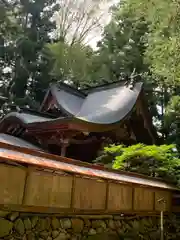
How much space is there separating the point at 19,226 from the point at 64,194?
834 millimetres

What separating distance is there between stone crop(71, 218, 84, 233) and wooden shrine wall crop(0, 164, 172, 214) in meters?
0.16

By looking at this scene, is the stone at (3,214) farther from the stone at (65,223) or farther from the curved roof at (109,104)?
the curved roof at (109,104)

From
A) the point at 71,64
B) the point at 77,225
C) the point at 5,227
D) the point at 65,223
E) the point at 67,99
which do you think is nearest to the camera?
the point at 5,227

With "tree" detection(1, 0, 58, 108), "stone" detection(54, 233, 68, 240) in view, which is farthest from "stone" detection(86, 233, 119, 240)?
"tree" detection(1, 0, 58, 108)

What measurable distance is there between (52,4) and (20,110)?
14584 millimetres

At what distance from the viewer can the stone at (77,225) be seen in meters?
4.77

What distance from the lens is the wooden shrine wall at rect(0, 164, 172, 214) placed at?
391 centimetres

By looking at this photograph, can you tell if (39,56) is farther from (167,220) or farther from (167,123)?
(167,220)

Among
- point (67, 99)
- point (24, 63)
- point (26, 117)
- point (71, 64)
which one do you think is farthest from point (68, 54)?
point (26, 117)

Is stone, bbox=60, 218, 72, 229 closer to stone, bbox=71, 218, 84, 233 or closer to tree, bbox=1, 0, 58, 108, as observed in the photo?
stone, bbox=71, 218, 84, 233

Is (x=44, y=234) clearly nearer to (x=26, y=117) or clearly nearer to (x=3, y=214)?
(x=3, y=214)

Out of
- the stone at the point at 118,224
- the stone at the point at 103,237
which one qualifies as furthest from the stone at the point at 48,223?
the stone at the point at 118,224

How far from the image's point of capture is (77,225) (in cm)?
483

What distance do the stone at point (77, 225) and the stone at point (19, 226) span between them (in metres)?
0.95
